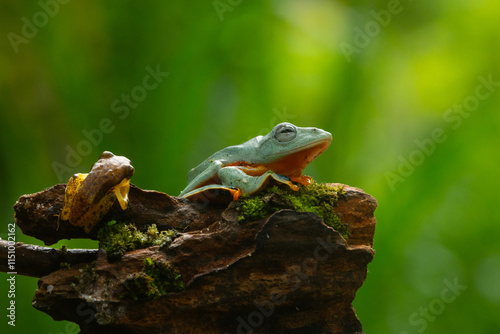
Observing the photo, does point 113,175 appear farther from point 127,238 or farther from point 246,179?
point 246,179

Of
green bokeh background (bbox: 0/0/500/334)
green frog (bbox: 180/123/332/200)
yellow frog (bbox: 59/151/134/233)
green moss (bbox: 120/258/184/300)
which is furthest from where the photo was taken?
green bokeh background (bbox: 0/0/500/334)

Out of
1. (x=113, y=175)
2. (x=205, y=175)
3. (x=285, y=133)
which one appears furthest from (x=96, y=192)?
(x=285, y=133)

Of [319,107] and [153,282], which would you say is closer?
[153,282]

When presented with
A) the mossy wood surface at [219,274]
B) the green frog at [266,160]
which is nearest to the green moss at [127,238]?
the mossy wood surface at [219,274]

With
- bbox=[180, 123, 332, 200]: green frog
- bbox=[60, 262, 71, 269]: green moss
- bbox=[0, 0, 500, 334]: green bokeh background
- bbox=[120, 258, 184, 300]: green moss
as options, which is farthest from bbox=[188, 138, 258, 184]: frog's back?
bbox=[0, 0, 500, 334]: green bokeh background

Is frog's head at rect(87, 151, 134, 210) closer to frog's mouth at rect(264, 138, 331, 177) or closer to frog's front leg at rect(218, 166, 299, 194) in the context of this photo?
frog's front leg at rect(218, 166, 299, 194)

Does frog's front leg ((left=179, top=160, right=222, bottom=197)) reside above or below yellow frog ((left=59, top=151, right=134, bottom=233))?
above
